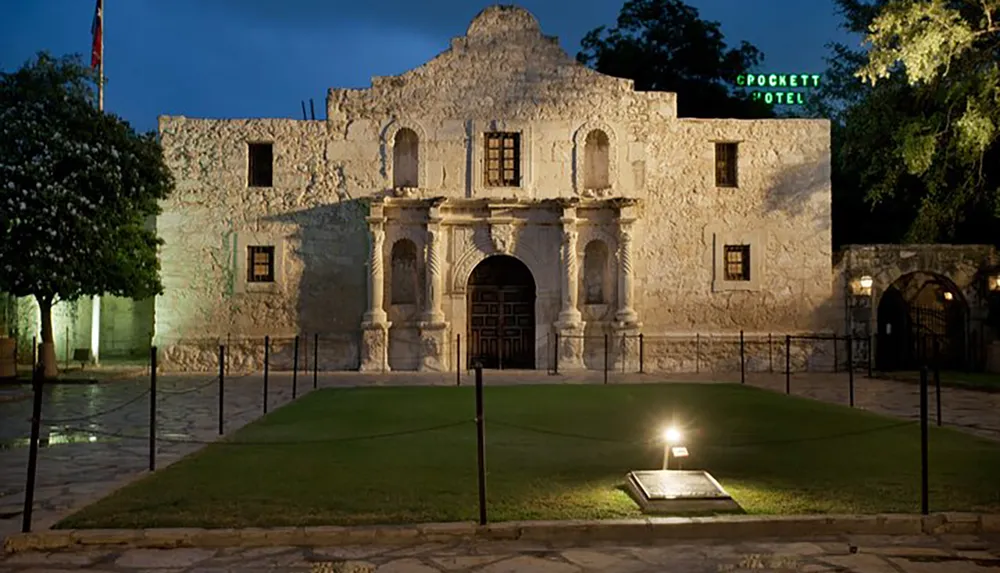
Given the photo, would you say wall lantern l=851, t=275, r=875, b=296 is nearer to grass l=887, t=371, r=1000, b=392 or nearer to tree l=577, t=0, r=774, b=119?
grass l=887, t=371, r=1000, b=392

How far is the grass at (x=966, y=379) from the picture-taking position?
18.1 metres

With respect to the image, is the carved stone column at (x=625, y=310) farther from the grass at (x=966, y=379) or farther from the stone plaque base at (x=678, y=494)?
the stone plaque base at (x=678, y=494)

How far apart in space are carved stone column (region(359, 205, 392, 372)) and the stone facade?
66 millimetres

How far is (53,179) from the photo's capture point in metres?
19.5

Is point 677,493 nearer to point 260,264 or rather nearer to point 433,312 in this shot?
point 433,312

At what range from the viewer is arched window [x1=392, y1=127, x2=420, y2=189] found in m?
24.0

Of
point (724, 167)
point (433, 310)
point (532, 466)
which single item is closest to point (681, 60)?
point (724, 167)

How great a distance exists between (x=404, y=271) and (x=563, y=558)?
1864 centimetres

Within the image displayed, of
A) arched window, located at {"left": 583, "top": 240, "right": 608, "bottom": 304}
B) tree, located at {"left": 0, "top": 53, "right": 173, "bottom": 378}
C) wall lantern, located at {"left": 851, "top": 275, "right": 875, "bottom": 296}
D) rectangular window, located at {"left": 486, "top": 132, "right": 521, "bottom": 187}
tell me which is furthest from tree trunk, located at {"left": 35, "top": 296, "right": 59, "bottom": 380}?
wall lantern, located at {"left": 851, "top": 275, "right": 875, "bottom": 296}

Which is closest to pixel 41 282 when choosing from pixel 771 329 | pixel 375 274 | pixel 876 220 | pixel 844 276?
pixel 375 274

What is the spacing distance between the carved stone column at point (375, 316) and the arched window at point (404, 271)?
75 centimetres

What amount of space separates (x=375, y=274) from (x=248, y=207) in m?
4.01

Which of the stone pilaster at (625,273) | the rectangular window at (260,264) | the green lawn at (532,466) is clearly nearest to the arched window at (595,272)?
the stone pilaster at (625,273)

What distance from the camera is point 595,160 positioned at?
24.4 m
